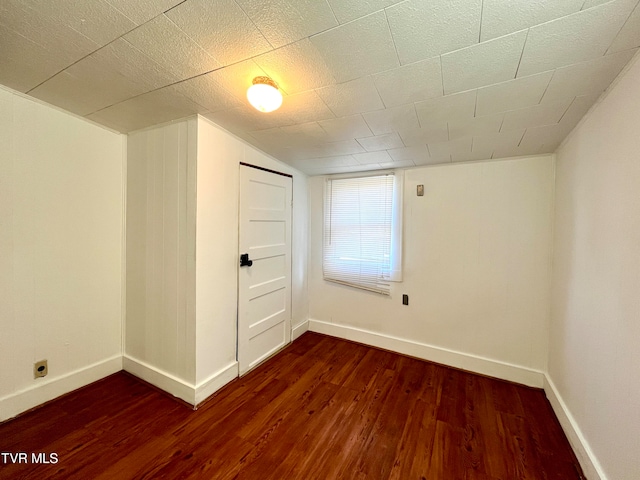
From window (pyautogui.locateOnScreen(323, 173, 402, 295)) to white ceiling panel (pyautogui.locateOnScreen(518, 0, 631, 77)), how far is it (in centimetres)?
170

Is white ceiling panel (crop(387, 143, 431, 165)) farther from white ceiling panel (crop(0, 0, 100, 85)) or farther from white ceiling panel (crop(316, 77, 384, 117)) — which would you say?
white ceiling panel (crop(0, 0, 100, 85))

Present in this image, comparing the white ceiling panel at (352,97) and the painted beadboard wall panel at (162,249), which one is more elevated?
the white ceiling panel at (352,97)

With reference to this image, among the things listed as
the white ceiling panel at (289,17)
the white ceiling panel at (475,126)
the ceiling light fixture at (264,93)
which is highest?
the white ceiling panel at (289,17)

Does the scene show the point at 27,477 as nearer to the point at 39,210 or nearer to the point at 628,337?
the point at 39,210

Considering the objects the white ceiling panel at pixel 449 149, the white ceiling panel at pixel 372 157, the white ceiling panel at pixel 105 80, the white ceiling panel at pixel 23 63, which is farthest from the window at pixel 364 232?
the white ceiling panel at pixel 23 63

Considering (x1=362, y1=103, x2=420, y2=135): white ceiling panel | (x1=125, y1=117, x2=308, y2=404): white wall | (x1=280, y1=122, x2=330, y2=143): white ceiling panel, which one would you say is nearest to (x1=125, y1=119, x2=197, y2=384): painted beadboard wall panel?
(x1=125, y1=117, x2=308, y2=404): white wall

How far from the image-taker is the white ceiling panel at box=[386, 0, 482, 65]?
86cm

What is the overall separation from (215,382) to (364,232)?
213cm

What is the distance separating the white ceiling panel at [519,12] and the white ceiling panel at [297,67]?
665mm

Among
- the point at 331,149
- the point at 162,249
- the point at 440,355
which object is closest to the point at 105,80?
the point at 162,249

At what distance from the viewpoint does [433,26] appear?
3.05 feet

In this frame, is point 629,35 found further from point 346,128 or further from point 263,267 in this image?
point 263,267

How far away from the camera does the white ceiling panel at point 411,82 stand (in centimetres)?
115

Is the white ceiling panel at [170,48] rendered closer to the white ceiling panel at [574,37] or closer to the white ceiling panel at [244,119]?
the white ceiling panel at [244,119]
